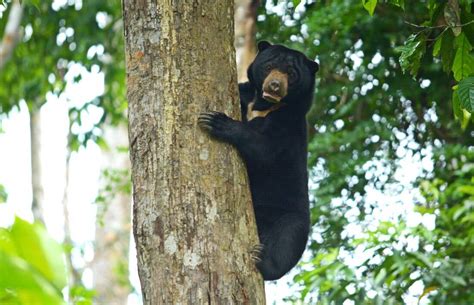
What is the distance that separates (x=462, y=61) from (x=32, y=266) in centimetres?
229

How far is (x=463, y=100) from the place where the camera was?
8.13 ft

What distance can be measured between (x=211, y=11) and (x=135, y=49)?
0.28 meters

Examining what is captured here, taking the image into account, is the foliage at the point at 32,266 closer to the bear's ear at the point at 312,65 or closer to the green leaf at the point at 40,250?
the green leaf at the point at 40,250

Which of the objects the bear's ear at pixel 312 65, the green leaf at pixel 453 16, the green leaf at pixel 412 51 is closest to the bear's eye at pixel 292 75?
the bear's ear at pixel 312 65

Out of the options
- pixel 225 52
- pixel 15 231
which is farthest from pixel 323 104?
pixel 15 231

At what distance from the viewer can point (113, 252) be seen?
1496cm

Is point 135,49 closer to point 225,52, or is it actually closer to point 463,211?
point 225,52

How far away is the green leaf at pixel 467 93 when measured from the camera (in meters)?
2.47

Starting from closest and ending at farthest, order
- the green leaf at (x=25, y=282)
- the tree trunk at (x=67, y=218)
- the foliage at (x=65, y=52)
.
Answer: the green leaf at (x=25, y=282), the foliage at (x=65, y=52), the tree trunk at (x=67, y=218)

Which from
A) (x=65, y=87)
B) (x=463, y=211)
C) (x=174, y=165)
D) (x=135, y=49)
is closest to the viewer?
(x=174, y=165)

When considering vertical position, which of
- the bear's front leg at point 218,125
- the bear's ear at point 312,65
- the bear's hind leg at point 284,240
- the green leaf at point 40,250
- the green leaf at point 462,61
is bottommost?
the green leaf at point 40,250

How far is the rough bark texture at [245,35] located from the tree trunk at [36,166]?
777 centimetres

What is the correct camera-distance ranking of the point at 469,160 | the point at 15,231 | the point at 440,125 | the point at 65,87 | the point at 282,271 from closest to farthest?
1. the point at 15,231
2. the point at 282,271
3. the point at 469,160
4. the point at 440,125
5. the point at 65,87

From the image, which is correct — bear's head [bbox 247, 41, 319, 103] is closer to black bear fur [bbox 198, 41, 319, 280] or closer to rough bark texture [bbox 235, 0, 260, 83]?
black bear fur [bbox 198, 41, 319, 280]
